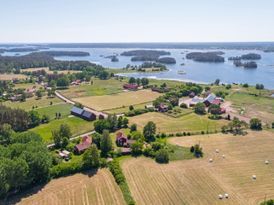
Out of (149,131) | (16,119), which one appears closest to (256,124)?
(149,131)

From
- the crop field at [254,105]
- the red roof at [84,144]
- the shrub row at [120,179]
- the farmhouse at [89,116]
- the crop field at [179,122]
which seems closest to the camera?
the shrub row at [120,179]

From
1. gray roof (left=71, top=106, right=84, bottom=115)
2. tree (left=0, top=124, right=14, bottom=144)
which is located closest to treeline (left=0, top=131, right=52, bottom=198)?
tree (left=0, top=124, right=14, bottom=144)

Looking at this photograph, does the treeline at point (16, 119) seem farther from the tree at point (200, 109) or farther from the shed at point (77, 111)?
the tree at point (200, 109)

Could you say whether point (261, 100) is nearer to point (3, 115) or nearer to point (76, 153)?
point (76, 153)

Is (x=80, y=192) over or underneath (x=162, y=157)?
underneath

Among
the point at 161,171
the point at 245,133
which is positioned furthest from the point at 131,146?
the point at 245,133

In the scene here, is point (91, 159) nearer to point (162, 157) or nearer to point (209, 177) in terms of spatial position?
point (162, 157)

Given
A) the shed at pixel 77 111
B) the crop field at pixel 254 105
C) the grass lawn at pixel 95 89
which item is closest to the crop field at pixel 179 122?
the crop field at pixel 254 105
